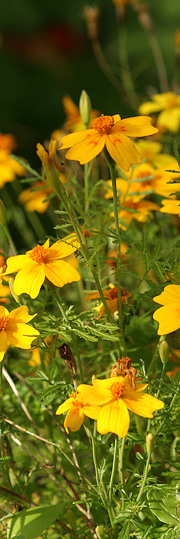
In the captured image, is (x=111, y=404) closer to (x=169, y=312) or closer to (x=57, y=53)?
(x=169, y=312)

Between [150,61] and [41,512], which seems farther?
[150,61]

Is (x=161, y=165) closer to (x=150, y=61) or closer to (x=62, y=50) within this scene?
(x=150, y=61)

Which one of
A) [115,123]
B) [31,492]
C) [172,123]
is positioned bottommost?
[31,492]

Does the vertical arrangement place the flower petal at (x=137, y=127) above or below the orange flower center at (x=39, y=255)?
above

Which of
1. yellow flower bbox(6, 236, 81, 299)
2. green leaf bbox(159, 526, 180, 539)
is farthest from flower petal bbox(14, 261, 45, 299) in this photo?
green leaf bbox(159, 526, 180, 539)

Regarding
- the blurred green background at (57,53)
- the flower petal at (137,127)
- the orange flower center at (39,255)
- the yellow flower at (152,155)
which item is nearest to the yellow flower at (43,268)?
the orange flower center at (39,255)

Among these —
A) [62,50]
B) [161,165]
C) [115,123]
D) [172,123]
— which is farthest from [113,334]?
[62,50]

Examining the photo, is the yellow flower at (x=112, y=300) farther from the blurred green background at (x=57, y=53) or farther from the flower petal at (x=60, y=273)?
the blurred green background at (x=57, y=53)
